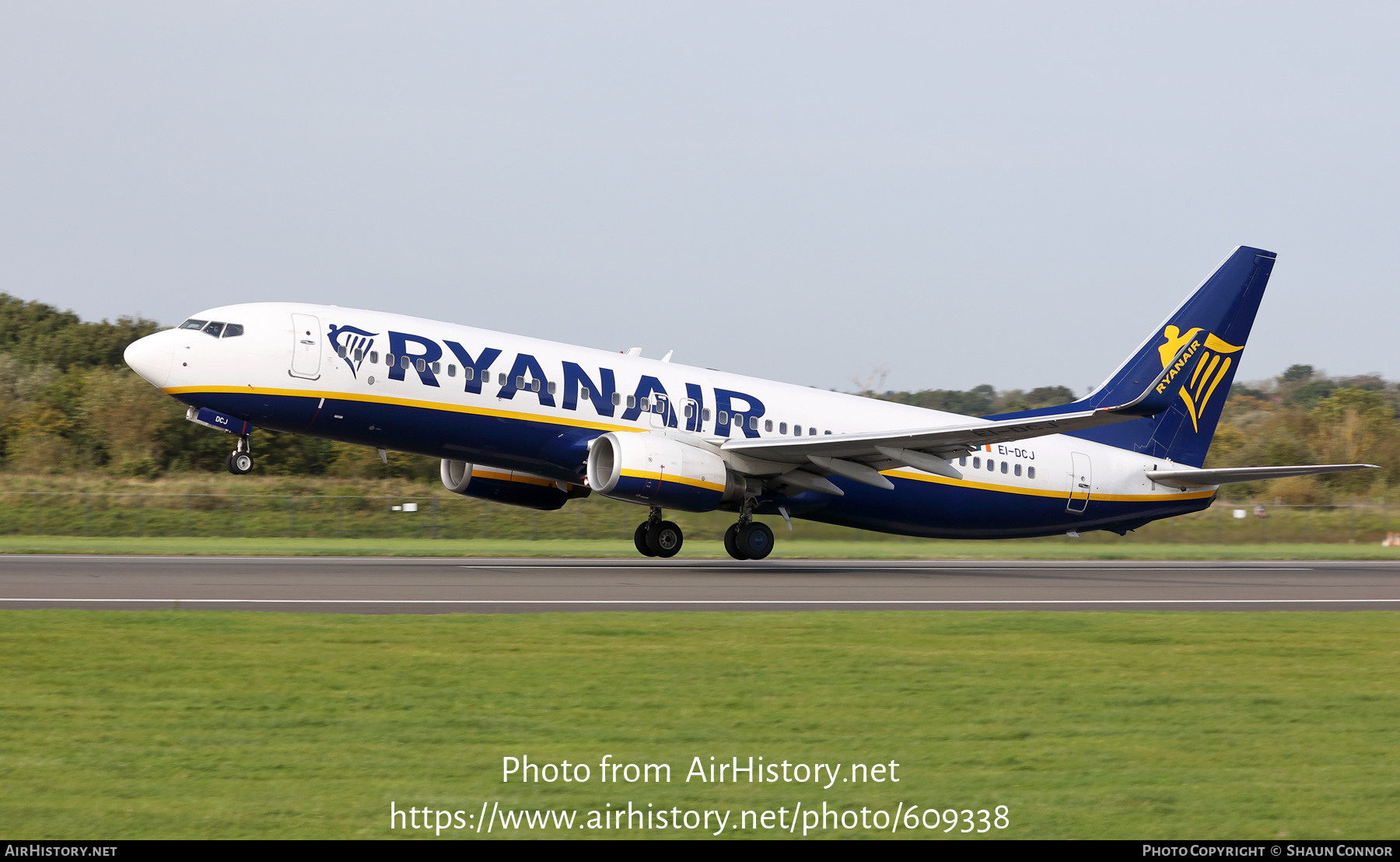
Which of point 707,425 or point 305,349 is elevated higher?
point 305,349

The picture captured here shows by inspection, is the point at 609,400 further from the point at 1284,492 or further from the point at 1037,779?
the point at 1284,492

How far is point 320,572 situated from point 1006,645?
14209 millimetres

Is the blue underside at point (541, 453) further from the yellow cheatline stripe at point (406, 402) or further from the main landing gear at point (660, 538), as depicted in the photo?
the main landing gear at point (660, 538)

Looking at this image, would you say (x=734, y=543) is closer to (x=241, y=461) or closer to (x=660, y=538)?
(x=660, y=538)

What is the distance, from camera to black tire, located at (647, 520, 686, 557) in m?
31.3

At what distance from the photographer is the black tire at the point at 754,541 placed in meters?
29.8

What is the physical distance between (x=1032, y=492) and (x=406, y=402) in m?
16.3

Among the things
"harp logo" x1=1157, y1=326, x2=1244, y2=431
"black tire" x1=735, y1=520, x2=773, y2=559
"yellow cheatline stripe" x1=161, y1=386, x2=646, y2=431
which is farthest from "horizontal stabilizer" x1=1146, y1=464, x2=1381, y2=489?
"yellow cheatline stripe" x1=161, y1=386, x2=646, y2=431

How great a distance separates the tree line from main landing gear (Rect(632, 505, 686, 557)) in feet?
56.7

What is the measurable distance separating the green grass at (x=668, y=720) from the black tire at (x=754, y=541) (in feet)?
45.5

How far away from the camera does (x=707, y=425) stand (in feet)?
96.0

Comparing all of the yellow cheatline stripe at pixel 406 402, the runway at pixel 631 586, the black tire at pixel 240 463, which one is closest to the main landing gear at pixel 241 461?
the black tire at pixel 240 463

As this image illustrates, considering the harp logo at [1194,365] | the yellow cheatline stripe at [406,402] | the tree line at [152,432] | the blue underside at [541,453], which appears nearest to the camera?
the yellow cheatline stripe at [406,402]

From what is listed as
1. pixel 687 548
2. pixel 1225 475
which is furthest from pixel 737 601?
pixel 687 548
